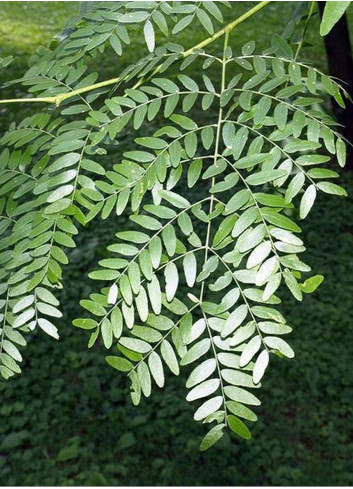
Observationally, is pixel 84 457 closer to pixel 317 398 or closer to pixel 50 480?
pixel 50 480

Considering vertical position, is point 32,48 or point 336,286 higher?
point 32,48

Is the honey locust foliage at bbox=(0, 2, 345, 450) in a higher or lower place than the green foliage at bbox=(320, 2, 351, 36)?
lower

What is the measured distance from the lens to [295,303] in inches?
189

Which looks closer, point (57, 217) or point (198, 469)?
point (57, 217)

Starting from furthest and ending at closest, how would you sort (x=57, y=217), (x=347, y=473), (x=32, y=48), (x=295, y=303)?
(x=32, y=48)
(x=295, y=303)
(x=347, y=473)
(x=57, y=217)

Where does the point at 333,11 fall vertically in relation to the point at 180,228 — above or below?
above

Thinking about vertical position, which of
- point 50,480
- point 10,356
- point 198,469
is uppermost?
point 10,356

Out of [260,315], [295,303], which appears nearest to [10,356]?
[260,315]

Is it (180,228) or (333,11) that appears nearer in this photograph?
(333,11)

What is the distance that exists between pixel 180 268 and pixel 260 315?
4.05 meters

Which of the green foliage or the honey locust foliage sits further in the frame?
the honey locust foliage

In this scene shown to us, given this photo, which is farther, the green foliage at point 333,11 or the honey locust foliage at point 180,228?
the honey locust foliage at point 180,228

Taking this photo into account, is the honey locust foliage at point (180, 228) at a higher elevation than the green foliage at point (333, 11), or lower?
→ lower

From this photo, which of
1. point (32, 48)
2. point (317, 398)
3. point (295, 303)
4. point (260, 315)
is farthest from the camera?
point (32, 48)
